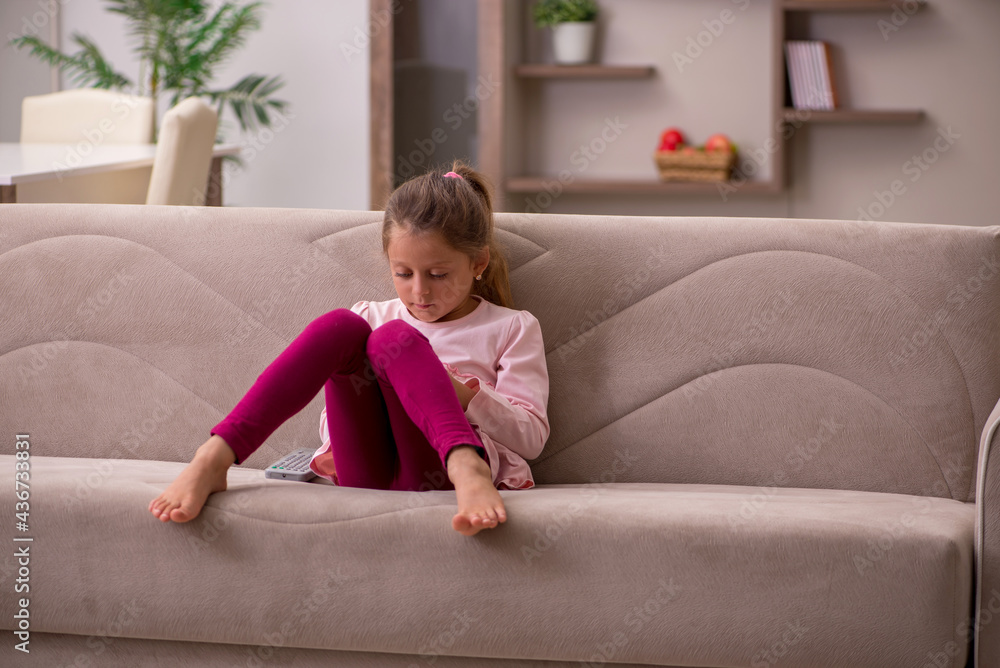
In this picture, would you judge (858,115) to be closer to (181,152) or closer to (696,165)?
(696,165)

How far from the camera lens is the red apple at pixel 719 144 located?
3988 mm

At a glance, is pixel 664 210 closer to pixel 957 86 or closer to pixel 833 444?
pixel 957 86

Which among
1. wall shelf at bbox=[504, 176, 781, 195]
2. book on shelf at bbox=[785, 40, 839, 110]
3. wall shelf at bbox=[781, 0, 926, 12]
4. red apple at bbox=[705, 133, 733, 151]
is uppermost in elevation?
wall shelf at bbox=[781, 0, 926, 12]

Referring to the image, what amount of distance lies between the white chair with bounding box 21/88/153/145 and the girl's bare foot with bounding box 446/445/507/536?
102 inches

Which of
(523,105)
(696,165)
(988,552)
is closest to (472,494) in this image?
(988,552)

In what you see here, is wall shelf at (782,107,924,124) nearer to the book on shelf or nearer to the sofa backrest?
the book on shelf

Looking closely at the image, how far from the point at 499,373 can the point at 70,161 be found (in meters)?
1.74

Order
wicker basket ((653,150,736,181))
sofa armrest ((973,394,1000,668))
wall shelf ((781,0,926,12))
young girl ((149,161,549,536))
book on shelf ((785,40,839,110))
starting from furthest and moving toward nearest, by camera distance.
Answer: wicker basket ((653,150,736,181)) → book on shelf ((785,40,839,110)) → wall shelf ((781,0,926,12)) → young girl ((149,161,549,536)) → sofa armrest ((973,394,1000,668))

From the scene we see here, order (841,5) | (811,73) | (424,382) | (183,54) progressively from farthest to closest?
(183,54), (811,73), (841,5), (424,382)

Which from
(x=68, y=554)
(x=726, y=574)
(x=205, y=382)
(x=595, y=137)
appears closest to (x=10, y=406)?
(x=205, y=382)

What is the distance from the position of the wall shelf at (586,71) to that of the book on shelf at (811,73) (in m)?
0.57

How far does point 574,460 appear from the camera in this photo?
167cm

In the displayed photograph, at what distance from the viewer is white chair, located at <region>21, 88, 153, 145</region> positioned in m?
3.47

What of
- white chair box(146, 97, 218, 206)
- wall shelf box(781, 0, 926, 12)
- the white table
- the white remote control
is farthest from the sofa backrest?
wall shelf box(781, 0, 926, 12)
